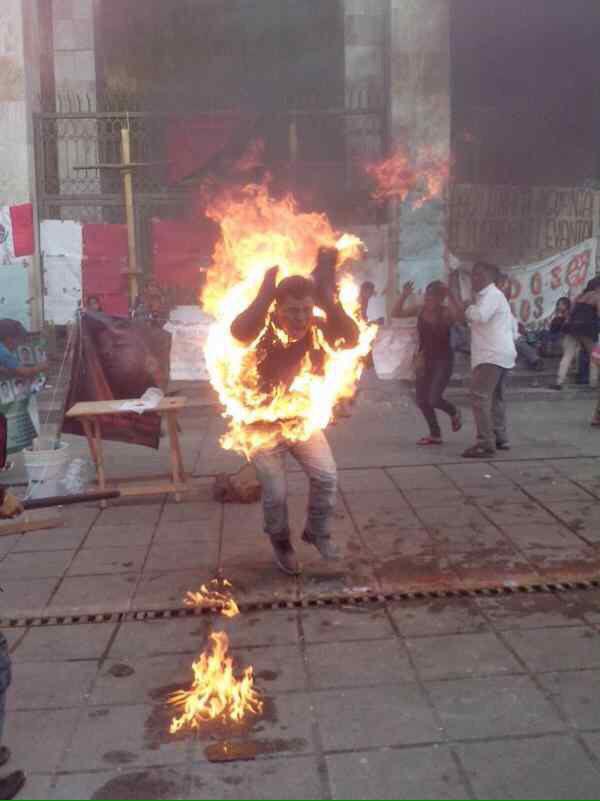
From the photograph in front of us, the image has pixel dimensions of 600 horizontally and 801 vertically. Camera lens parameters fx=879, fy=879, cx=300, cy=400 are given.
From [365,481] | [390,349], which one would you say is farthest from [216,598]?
[390,349]

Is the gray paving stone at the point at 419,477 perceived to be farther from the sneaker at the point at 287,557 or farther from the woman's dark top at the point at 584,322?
the woman's dark top at the point at 584,322

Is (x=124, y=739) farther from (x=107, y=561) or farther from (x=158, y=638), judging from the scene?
(x=107, y=561)

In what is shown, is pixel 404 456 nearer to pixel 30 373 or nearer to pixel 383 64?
pixel 30 373

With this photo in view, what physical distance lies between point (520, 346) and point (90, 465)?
22.6 feet

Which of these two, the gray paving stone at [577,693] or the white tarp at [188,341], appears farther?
the white tarp at [188,341]

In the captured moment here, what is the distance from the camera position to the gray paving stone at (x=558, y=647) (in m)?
4.08

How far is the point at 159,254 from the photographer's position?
13.2 m

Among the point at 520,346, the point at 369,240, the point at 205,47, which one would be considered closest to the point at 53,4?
the point at 205,47

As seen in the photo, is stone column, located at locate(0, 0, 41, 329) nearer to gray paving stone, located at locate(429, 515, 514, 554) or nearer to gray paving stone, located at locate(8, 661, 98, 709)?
gray paving stone, located at locate(429, 515, 514, 554)

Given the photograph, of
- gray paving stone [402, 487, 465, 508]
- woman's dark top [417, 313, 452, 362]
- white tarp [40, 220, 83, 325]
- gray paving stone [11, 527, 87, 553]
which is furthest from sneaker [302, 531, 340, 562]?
white tarp [40, 220, 83, 325]

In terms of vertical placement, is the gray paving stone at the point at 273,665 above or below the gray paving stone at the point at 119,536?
above

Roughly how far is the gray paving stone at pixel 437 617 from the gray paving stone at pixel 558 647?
0.78 ft

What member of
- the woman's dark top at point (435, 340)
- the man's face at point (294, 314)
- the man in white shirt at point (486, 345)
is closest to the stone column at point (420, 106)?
the woman's dark top at point (435, 340)

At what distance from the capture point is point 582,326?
1180 cm
